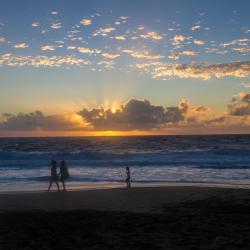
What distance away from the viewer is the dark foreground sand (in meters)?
9.78

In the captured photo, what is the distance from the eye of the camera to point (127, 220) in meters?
12.6

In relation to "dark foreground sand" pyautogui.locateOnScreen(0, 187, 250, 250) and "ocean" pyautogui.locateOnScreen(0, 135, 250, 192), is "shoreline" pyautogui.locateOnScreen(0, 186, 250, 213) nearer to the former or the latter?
"dark foreground sand" pyautogui.locateOnScreen(0, 187, 250, 250)

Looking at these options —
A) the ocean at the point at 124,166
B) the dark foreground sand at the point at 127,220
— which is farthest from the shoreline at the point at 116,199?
the ocean at the point at 124,166

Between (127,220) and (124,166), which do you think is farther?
(124,166)

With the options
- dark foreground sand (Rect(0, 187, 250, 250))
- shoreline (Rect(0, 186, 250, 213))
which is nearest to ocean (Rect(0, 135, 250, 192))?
shoreline (Rect(0, 186, 250, 213))

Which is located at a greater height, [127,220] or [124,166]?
[127,220]

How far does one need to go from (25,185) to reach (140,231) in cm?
1540

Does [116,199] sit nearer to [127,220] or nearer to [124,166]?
[127,220]

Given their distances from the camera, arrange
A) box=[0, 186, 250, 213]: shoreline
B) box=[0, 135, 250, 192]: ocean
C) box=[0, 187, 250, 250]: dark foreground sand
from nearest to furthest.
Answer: box=[0, 187, 250, 250]: dark foreground sand < box=[0, 186, 250, 213]: shoreline < box=[0, 135, 250, 192]: ocean

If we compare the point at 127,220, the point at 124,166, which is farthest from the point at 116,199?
the point at 124,166

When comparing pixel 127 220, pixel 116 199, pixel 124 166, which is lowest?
pixel 124 166

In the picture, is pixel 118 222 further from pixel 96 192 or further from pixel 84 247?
pixel 96 192

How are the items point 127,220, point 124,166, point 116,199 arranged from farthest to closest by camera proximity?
point 124,166, point 116,199, point 127,220

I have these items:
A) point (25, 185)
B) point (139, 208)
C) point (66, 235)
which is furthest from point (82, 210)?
point (25, 185)
